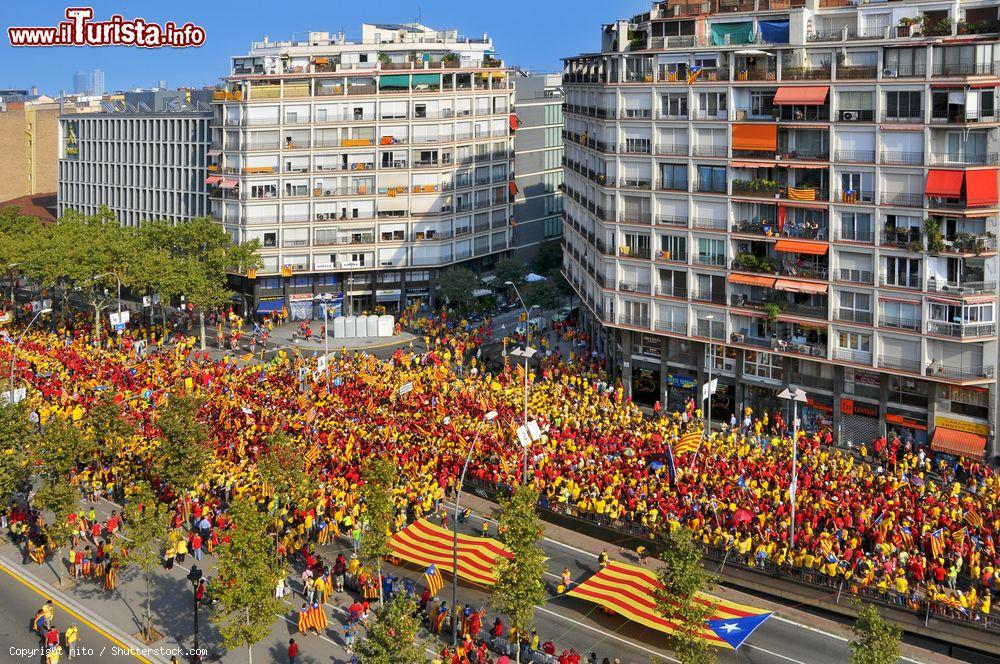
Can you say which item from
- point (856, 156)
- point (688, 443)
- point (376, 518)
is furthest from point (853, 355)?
point (376, 518)

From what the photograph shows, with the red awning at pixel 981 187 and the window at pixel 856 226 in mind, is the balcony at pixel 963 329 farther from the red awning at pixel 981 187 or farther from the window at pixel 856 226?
the red awning at pixel 981 187

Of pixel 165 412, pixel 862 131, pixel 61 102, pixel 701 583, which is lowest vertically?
pixel 701 583

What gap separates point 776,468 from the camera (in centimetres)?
5109

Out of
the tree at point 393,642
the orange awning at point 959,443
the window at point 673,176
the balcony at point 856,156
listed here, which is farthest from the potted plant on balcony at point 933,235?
the tree at point 393,642

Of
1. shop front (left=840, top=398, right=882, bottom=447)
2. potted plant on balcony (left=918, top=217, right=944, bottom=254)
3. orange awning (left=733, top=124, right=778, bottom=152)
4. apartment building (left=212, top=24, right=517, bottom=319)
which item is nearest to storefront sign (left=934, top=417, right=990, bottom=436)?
shop front (left=840, top=398, right=882, bottom=447)

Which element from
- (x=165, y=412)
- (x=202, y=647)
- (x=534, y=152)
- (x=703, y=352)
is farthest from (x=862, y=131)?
(x=534, y=152)

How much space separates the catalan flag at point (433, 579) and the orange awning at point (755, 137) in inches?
1268

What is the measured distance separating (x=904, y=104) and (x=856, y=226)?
6.67 meters

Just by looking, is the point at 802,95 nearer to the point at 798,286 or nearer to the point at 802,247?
the point at 802,247

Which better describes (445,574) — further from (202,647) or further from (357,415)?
(357,415)

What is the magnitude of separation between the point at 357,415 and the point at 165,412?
40.9ft


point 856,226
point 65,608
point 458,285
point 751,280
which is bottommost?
point 65,608

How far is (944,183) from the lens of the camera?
2221 inches

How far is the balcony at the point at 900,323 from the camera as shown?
58478 millimetres
